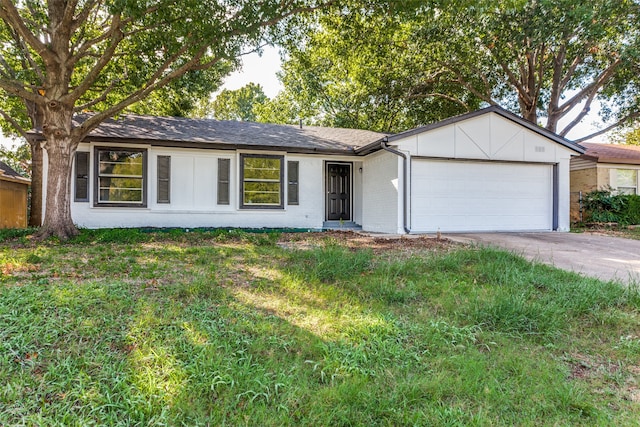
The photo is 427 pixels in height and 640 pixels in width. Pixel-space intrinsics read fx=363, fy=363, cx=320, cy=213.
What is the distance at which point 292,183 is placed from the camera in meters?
11.5

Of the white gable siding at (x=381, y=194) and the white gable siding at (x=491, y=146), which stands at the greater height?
the white gable siding at (x=491, y=146)

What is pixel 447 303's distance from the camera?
401 centimetres

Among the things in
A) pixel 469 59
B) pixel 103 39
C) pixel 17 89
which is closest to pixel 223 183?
pixel 103 39

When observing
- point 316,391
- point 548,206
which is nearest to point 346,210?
point 548,206

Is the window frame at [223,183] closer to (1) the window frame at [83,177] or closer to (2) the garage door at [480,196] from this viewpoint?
(1) the window frame at [83,177]

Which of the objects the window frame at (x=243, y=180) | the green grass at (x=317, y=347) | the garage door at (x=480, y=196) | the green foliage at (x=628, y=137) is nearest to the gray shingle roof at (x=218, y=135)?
the window frame at (x=243, y=180)

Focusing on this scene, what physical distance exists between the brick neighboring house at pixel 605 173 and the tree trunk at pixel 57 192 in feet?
57.3

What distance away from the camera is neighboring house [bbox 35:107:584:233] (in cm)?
1012

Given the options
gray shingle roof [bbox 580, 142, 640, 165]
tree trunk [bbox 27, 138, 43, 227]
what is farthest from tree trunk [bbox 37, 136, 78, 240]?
gray shingle roof [bbox 580, 142, 640, 165]

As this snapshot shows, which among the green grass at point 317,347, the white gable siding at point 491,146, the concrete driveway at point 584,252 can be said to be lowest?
the green grass at point 317,347

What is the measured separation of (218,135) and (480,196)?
26.9 ft

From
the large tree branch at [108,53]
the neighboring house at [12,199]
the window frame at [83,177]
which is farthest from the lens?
the neighboring house at [12,199]

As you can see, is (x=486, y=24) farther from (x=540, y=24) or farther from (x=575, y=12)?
(x=575, y=12)

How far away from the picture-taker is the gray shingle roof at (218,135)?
1027cm
